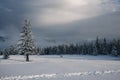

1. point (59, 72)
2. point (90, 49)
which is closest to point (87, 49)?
point (90, 49)

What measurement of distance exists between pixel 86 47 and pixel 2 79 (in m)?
124

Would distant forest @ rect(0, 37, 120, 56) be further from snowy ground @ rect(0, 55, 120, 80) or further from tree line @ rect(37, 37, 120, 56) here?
snowy ground @ rect(0, 55, 120, 80)

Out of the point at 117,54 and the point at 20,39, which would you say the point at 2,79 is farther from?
the point at 117,54

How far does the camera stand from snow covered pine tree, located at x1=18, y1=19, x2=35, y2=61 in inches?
2360

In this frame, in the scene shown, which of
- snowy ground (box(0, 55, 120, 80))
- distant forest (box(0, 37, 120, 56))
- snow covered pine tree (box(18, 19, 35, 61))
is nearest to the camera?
snowy ground (box(0, 55, 120, 80))

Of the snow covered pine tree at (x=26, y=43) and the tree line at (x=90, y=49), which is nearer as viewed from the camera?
the snow covered pine tree at (x=26, y=43)

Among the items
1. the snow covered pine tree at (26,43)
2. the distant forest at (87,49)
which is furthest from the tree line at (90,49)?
the snow covered pine tree at (26,43)

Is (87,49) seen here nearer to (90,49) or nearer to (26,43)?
(90,49)

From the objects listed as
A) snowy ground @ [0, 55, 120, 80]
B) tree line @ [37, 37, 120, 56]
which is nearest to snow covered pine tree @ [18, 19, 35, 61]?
snowy ground @ [0, 55, 120, 80]

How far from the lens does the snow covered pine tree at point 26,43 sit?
197 ft

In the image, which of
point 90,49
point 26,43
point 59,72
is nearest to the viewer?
point 59,72

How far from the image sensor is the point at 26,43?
60.1 m

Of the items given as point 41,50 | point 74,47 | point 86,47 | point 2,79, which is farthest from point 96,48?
point 2,79

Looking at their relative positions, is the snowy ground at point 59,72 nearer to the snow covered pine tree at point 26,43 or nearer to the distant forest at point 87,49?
the snow covered pine tree at point 26,43
